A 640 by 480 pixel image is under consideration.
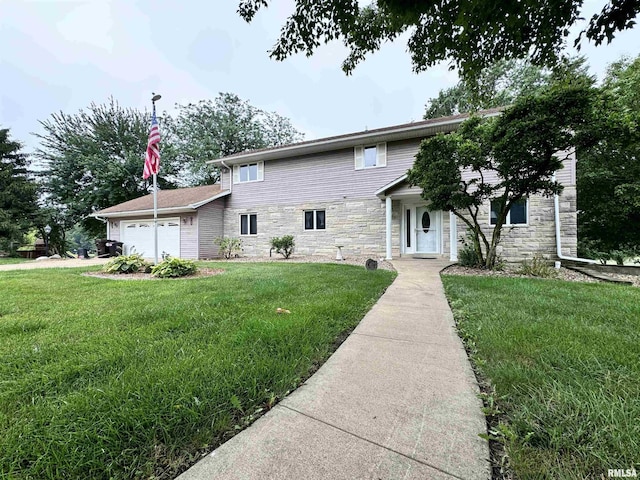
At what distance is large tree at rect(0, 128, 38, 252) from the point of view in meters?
15.2

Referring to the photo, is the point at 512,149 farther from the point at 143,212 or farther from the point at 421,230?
the point at 143,212

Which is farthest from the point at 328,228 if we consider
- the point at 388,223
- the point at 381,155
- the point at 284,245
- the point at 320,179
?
the point at 381,155

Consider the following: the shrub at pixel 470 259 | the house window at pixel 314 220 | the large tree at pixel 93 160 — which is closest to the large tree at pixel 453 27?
the shrub at pixel 470 259

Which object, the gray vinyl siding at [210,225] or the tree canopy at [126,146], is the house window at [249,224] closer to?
the gray vinyl siding at [210,225]

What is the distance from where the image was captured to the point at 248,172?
545 inches

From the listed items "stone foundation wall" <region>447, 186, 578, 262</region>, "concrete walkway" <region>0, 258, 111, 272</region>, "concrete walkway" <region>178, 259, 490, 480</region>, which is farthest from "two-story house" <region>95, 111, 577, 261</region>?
"concrete walkway" <region>178, 259, 490, 480</region>

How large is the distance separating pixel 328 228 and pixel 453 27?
8.99m

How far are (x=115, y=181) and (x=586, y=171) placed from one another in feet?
94.1

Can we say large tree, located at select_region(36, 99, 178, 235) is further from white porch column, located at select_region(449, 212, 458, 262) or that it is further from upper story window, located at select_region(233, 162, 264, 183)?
white porch column, located at select_region(449, 212, 458, 262)

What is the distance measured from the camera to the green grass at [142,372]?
4.18 feet

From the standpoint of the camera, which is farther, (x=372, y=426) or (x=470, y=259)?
(x=470, y=259)

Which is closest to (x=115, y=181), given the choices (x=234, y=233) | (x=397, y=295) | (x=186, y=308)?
(x=234, y=233)

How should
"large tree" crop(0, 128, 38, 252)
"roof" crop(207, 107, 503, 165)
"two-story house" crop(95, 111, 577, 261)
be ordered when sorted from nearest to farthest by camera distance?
"two-story house" crop(95, 111, 577, 261)
"roof" crop(207, 107, 503, 165)
"large tree" crop(0, 128, 38, 252)

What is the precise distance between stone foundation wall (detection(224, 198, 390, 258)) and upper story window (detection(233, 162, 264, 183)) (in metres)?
1.54
